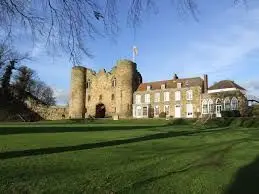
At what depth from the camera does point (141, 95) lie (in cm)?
6931

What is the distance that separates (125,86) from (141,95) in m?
3.05

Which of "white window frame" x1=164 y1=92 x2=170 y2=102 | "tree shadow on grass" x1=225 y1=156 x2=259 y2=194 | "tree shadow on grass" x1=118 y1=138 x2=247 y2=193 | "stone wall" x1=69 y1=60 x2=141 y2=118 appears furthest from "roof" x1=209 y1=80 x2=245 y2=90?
"tree shadow on grass" x1=225 y1=156 x2=259 y2=194

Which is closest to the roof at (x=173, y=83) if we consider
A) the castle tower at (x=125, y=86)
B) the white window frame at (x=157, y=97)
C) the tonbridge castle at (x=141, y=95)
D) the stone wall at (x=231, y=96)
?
the tonbridge castle at (x=141, y=95)

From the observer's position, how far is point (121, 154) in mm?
11047

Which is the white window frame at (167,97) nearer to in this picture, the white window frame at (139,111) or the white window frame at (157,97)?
the white window frame at (157,97)

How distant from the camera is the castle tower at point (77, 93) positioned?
73.8m

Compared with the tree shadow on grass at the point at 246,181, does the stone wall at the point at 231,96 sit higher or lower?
higher

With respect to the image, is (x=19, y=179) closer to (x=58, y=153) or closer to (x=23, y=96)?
(x=58, y=153)

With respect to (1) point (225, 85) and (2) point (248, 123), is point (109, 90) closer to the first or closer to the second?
(1) point (225, 85)

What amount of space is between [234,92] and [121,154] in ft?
158

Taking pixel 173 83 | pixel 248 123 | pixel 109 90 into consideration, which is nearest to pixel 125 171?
pixel 248 123

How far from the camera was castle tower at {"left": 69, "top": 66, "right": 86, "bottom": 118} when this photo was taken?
73750 mm

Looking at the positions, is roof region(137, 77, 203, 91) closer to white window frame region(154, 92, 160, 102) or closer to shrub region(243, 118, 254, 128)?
white window frame region(154, 92, 160, 102)

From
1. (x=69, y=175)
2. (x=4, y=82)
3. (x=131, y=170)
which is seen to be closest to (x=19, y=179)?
(x=69, y=175)
